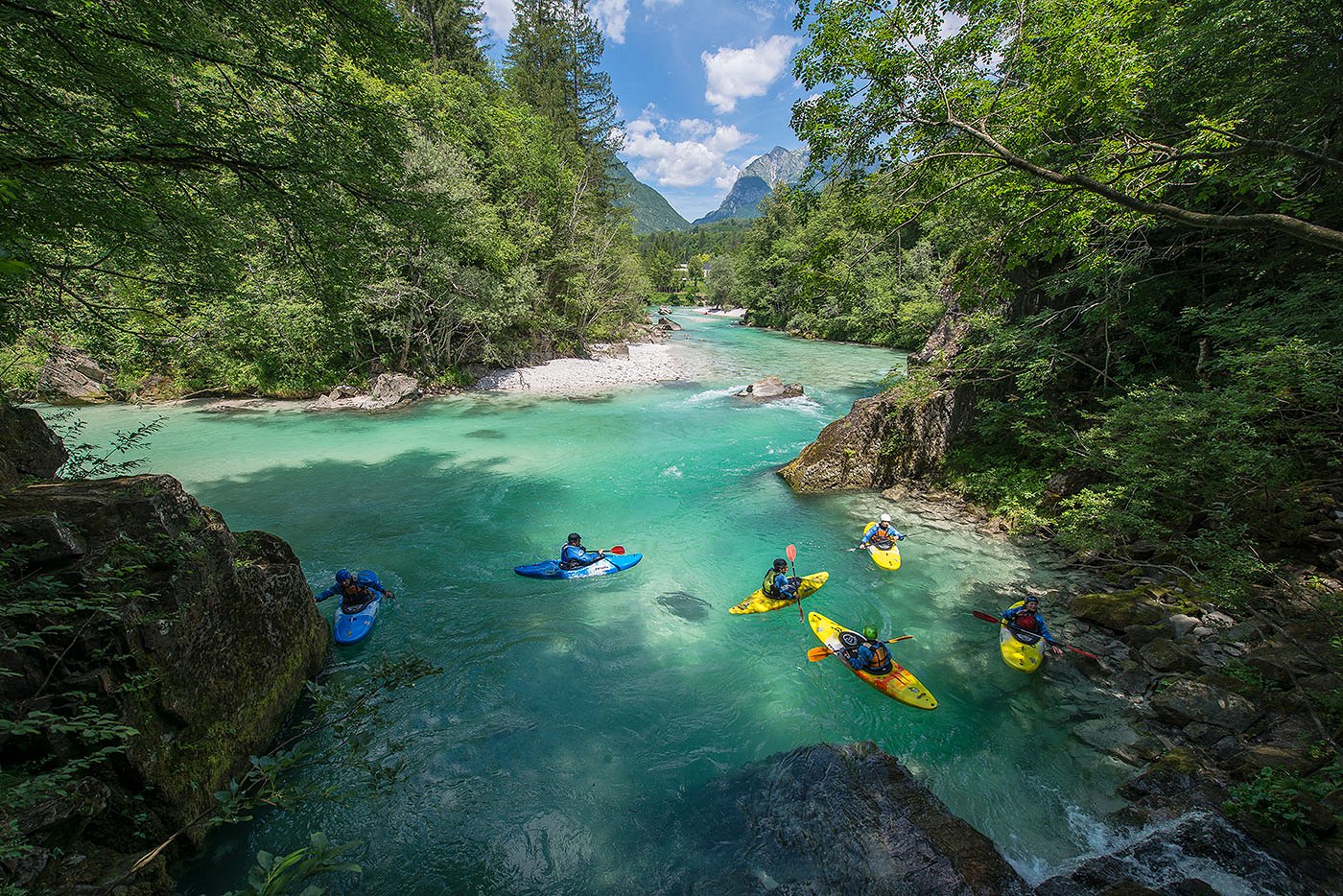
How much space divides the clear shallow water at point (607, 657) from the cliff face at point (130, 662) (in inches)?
38.9

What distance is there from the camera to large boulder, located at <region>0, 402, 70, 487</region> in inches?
227

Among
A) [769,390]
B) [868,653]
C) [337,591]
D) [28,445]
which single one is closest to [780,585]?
[868,653]

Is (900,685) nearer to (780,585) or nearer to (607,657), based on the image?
(780,585)

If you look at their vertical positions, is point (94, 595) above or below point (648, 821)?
above

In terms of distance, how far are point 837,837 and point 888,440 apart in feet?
31.4

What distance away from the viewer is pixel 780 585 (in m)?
8.00

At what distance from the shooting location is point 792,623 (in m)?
7.79

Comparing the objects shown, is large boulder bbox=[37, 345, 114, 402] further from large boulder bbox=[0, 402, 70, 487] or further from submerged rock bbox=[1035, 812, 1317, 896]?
submerged rock bbox=[1035, 812, 1317, 896]

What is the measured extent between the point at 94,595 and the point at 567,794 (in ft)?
14.0

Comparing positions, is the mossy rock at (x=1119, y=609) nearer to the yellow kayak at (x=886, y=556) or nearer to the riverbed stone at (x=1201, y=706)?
the riverbed stone at (x=1201, y=706)

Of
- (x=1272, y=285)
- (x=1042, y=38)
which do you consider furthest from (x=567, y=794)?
(x=1272, y=285)

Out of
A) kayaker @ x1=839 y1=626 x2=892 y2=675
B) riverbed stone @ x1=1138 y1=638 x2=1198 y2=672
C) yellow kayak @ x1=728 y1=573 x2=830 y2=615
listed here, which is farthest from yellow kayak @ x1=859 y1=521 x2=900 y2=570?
riverbed stone @ x1=1138 y1=638 x2=1198 y2=672

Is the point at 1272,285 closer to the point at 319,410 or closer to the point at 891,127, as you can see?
the point at 891,127

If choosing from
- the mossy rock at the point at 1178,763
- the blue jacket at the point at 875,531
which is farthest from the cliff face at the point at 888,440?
the mossy rock at the point at 1178,763
